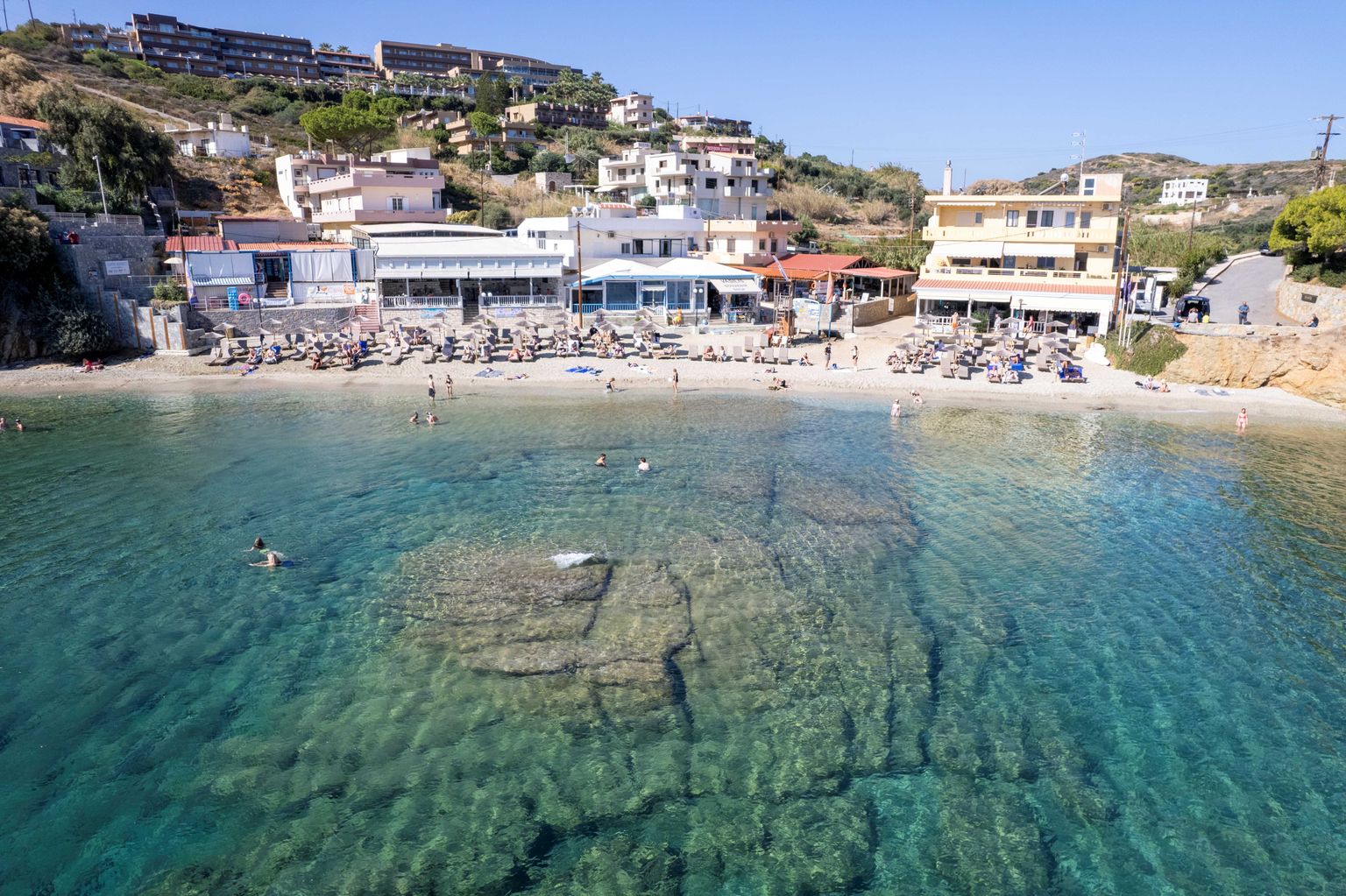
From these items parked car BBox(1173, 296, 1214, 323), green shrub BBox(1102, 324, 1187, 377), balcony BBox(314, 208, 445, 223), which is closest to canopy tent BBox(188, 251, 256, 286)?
balcony BBox(314, 208, 445, 223)

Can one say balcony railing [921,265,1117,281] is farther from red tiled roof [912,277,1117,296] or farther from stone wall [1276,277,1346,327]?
stone wall [1276,277,1346,327]

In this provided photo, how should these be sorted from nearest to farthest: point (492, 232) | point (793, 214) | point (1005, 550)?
point (1005, 550), point (492, 232), point (793, 214)

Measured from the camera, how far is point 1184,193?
94.7 metres

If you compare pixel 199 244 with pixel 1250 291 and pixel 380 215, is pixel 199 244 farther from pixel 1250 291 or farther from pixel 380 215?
pixel 1250 291

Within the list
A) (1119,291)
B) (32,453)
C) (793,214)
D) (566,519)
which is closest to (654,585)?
(566,519)

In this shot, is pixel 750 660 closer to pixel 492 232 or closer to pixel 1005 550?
pixel 1005 550

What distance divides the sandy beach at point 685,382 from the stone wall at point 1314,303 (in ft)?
22.8

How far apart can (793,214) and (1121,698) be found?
74480 millimetres

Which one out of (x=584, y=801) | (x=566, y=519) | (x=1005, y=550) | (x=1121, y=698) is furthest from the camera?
(x=566, y=519)

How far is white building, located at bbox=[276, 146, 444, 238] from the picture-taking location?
5300 cm

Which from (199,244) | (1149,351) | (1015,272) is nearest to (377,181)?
(199,244)

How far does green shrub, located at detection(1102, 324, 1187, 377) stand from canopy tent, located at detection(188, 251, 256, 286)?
125ft

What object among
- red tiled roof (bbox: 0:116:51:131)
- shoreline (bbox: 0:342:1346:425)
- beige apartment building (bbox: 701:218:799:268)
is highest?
red tiled roof (bbox: 0:116:51:131)

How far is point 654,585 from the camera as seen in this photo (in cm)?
1551
